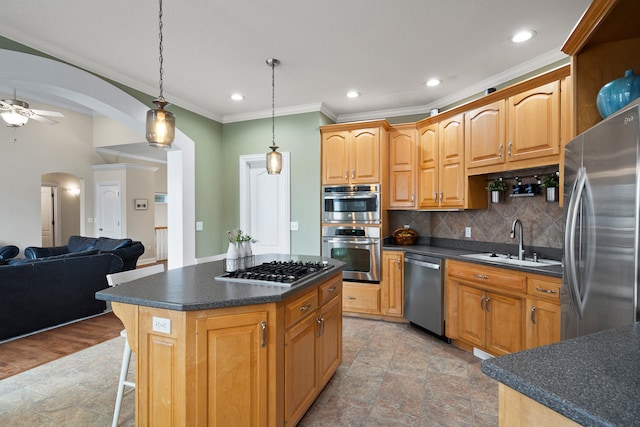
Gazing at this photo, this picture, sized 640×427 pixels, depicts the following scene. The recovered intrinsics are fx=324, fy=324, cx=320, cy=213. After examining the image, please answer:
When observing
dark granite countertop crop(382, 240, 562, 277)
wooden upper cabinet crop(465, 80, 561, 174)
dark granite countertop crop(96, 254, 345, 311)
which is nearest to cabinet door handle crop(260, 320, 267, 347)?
dark granite countertop crop(96, 254, 345, 311)

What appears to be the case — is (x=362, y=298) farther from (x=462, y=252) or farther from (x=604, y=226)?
(x=604, y=226)

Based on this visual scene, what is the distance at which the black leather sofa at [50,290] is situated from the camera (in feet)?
10.8

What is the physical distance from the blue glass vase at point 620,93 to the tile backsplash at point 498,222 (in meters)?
1.43

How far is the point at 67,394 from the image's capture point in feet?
7.73

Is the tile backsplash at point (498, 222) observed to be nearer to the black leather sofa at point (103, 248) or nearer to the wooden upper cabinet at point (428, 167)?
the wooden upper cabinet at point (428, 167)

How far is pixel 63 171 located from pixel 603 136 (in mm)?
8990

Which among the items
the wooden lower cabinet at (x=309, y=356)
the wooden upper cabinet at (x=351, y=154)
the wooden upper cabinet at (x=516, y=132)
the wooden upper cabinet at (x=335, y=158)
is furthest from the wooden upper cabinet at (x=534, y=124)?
the wooden lower cabinet at (x=309, y=356)

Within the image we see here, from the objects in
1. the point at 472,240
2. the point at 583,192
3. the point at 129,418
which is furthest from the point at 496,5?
the point at 129,418

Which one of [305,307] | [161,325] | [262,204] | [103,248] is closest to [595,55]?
[305,307]

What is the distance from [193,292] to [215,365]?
0.39 m

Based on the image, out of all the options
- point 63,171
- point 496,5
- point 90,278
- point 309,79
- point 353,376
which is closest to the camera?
point 496,5

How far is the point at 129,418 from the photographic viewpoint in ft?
6.89

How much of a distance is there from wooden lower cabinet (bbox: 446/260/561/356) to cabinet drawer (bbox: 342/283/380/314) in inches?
36.8

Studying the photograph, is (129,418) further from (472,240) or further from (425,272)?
(472,240)
